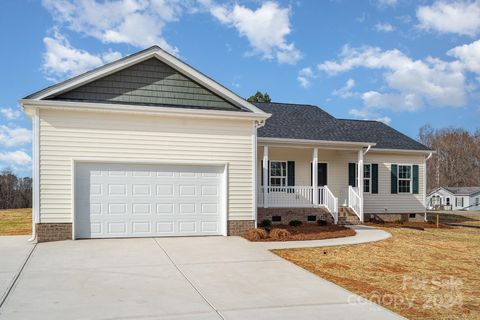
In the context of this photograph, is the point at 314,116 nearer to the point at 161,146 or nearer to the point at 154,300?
the point at 161,146

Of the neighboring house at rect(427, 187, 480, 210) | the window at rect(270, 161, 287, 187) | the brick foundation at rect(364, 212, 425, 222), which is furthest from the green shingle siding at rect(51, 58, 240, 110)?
the neighboring house at rect(427, 187, 480, 210)

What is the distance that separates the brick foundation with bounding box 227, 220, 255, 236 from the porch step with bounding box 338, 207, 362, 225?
255 inches

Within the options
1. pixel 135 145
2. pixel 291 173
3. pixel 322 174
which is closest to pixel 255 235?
pixel 135 145

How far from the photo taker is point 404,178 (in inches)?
891

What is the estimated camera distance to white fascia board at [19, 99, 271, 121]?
12391 mm

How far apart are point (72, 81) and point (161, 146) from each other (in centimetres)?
315

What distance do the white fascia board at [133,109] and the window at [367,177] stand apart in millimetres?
9374

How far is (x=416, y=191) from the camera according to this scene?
22.8 metres

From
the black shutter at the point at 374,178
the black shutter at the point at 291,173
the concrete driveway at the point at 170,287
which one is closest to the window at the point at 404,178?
the black shutter at the point at 374,178

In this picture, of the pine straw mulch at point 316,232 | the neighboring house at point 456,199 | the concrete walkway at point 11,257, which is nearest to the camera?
the concrete walkway at point 11,257

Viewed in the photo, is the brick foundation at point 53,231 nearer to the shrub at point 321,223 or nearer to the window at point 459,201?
the shrub at point 321,223

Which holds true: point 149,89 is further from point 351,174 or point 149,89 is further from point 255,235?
point 351,174

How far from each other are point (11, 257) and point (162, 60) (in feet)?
23.2

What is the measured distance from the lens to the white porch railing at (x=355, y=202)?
19.7 meters
